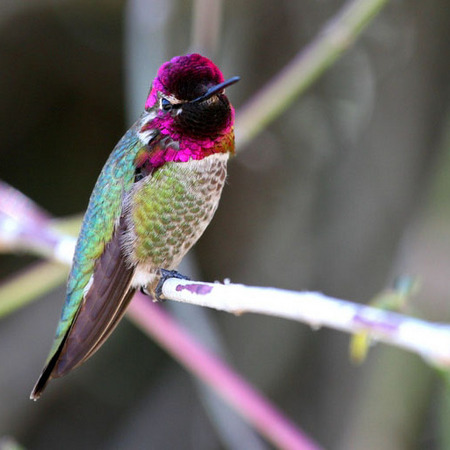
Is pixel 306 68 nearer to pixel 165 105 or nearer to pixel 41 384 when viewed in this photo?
pixel 165 105

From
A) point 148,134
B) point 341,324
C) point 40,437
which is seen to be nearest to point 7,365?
point 40,437

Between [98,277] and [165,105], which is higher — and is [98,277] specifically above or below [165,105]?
below

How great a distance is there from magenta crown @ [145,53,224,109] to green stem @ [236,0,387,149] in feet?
1.82

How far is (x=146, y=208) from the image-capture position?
1512 millimetres

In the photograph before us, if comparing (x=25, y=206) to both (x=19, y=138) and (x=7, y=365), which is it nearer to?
(x=7, y=365)

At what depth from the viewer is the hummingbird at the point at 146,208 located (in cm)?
137

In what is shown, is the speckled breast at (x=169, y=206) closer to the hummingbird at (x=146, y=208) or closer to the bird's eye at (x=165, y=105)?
the hummingbird at (x=146, y=208)

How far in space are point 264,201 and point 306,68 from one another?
1386 mm

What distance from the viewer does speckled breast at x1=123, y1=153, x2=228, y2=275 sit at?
4.92 ft

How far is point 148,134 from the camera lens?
1.45 m

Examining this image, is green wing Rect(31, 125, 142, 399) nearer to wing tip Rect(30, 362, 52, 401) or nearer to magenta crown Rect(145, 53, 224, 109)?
wing tip Rect(30, 362, 52, 401)

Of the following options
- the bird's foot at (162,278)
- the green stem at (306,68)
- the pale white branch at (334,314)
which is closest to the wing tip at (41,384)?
the bird's foot at (162,278)

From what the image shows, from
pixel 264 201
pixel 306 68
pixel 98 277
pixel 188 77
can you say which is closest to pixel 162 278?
pixel 98 277

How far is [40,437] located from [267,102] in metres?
2.26
